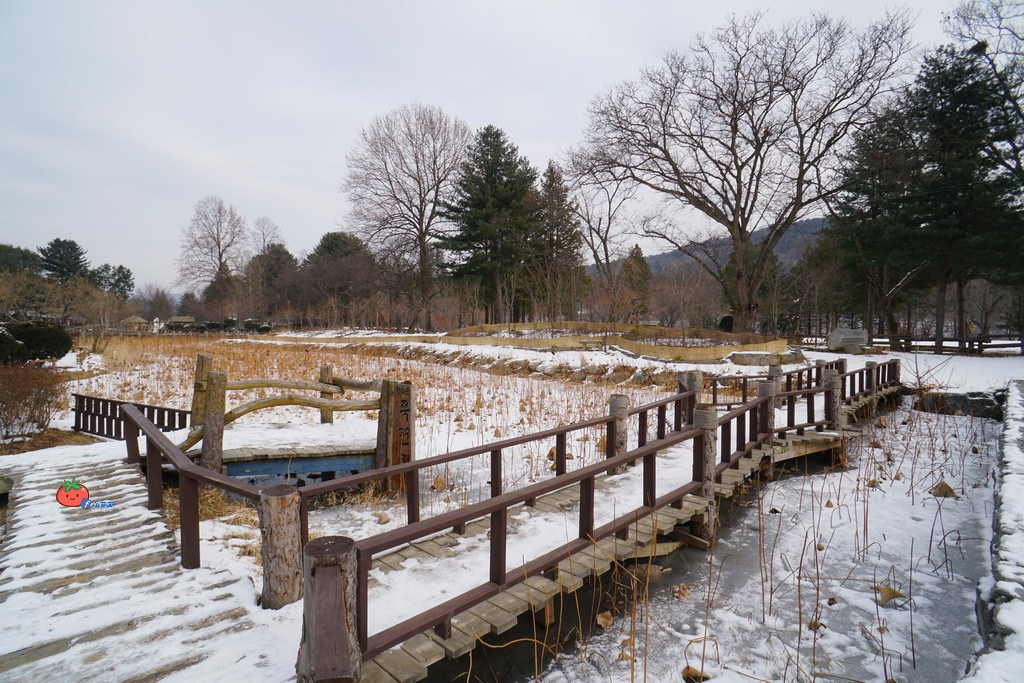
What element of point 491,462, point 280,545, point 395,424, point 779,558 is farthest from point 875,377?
point 280,545

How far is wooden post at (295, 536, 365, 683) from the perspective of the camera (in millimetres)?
2062

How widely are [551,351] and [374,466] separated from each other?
11921 millimetres

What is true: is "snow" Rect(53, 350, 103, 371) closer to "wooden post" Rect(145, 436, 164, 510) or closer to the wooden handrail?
"wooden post" Rect(145, 436, 164, 510)

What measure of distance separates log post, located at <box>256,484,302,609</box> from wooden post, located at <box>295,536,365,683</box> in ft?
2.53

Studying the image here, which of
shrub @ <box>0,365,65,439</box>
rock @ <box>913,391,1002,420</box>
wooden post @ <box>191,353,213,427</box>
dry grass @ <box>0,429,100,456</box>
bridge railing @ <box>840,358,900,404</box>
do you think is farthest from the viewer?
rock @ <box>913,391,1002,420</box>

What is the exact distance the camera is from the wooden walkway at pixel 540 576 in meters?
2.69

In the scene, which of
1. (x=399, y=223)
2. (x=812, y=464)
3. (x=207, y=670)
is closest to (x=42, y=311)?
(x=399, y=223)

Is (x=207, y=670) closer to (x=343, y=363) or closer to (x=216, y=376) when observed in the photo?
(x=216, y=376)

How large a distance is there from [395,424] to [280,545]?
3141 mm

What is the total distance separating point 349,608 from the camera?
2.19 m

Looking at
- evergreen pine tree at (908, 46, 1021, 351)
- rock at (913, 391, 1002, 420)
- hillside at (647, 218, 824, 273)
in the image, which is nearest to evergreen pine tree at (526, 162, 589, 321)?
hillside at (647, 218, 824, 273)

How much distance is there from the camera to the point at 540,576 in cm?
364

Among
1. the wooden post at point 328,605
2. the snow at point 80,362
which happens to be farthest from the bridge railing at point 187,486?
the snow at point 80,362

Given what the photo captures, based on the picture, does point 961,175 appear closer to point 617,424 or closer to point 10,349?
point 617,424
